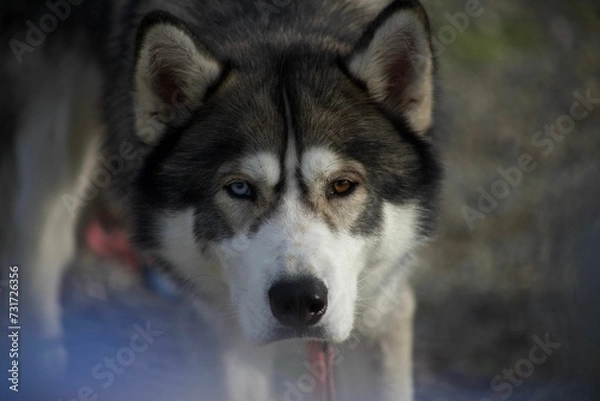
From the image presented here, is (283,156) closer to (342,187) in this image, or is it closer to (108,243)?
(342,187)

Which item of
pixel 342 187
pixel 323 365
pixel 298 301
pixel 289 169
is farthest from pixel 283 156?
pixel 323 365

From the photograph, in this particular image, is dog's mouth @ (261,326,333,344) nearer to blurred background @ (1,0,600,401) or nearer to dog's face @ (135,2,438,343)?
dog's face @ (135,2,438,343)

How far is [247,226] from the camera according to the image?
78.8 inches

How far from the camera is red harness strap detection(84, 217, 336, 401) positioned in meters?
2.47

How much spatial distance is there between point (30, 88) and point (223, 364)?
988 mm

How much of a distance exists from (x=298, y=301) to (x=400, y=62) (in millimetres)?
627

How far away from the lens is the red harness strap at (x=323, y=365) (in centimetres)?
242

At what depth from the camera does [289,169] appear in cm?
199

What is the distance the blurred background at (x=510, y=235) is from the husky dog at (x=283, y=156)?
47 centimetres

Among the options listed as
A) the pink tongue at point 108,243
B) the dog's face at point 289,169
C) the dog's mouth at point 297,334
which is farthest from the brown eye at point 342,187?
the pink tongue at point 108,243

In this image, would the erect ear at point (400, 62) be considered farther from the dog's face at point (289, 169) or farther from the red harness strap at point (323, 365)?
the red harness strap at point (323, 365)

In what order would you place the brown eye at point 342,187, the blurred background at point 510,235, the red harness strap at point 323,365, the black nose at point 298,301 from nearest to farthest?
1. the black nose at point 298,301
2. the brown eye at point 342,187
3. the red harness strap at point 323,365
4. the blurred background at point 510,235

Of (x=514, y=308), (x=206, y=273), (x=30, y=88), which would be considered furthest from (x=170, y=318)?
(x=514, y=308)

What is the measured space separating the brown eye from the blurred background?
2.59 ft
